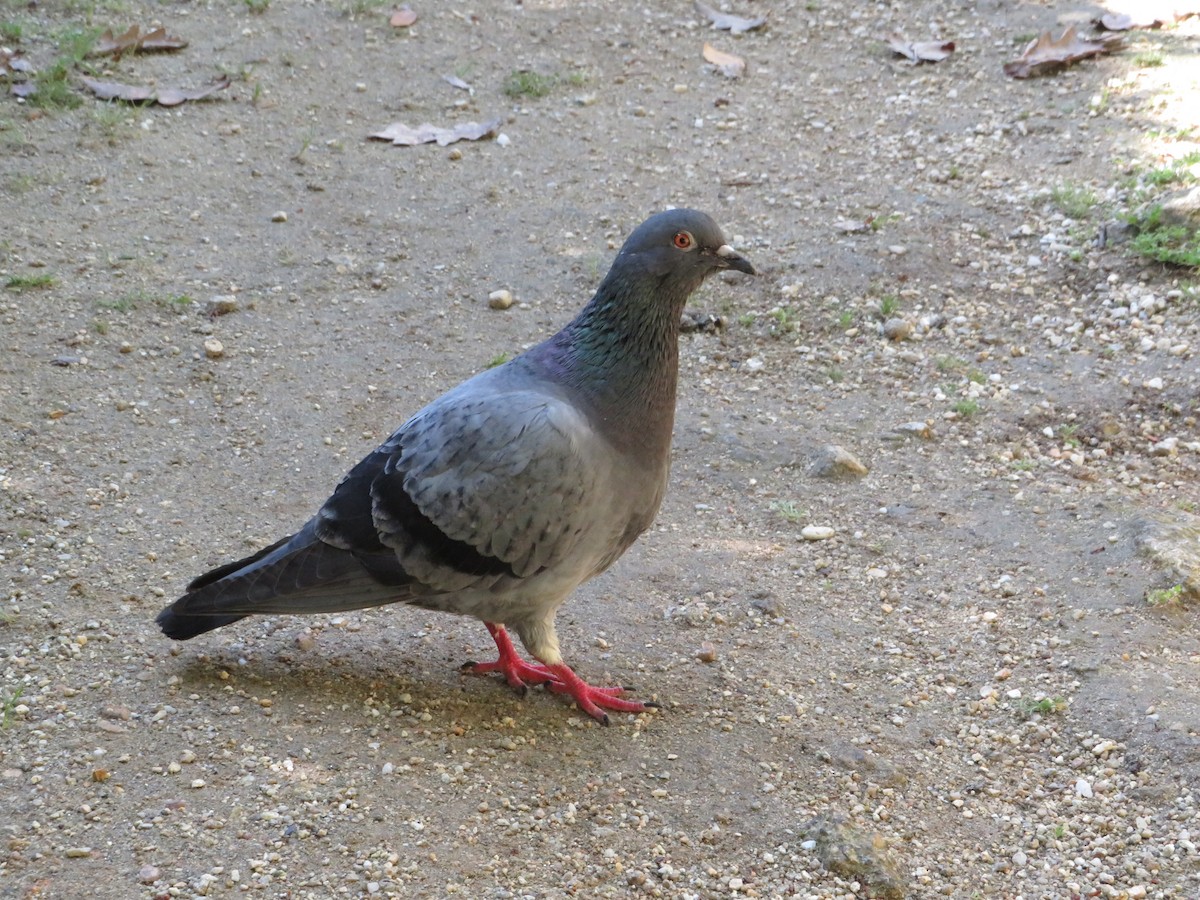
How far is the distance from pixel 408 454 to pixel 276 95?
5048 mm

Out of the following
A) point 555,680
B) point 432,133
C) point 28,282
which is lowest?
point 555,680

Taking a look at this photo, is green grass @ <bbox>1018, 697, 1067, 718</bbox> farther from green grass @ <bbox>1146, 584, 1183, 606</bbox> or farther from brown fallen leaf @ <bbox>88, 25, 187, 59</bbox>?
brown fallen leaf @ <bbox>88, 25, 187, 59</bbox>

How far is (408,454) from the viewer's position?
373 cm

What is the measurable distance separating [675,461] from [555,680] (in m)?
1.49

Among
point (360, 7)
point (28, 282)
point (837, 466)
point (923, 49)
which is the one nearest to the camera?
point (837, 466)

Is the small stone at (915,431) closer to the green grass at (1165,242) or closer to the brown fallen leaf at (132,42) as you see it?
the green grass at (1165,242)

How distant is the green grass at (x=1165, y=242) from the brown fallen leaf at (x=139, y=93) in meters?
5.58

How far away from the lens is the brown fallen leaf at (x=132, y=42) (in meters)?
8.11

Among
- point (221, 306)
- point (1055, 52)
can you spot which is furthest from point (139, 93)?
point (1055, 52)

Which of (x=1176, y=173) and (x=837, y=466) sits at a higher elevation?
(x=1176, y=173)

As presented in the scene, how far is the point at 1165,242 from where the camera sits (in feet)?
20.7

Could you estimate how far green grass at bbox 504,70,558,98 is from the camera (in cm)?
816

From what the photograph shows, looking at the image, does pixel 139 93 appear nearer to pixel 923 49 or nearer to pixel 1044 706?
pixel 923 49

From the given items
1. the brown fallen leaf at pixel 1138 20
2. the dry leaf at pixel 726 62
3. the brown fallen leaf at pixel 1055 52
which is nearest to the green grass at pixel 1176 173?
the brown fallen leaf at pixel 1055 52
